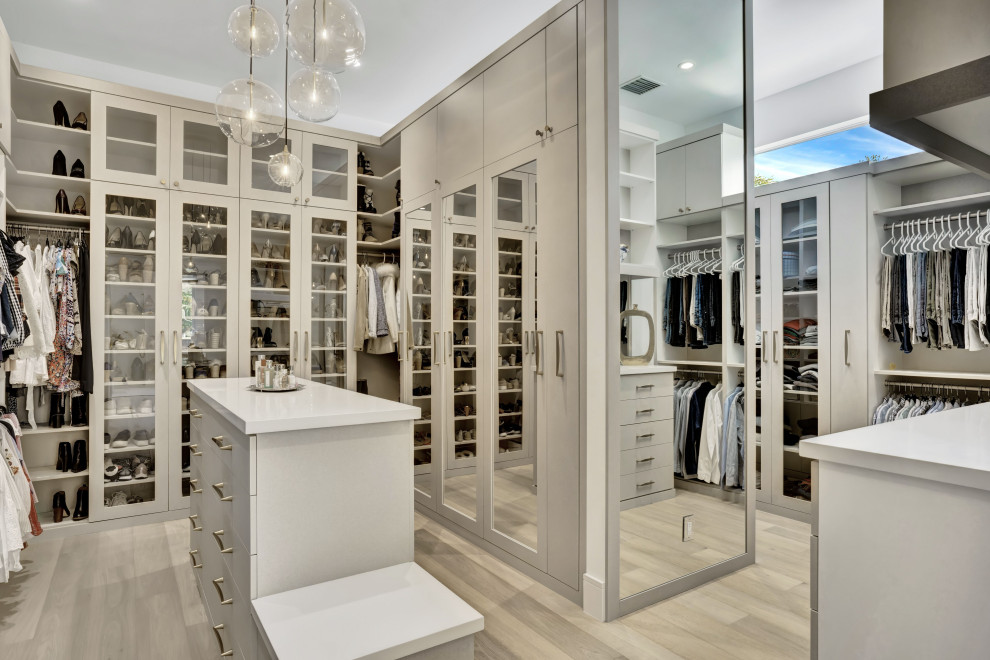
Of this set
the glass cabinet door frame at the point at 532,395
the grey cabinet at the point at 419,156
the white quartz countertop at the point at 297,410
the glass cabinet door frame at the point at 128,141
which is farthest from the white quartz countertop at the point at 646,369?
the glass cabinet door frame at the point at 128,141

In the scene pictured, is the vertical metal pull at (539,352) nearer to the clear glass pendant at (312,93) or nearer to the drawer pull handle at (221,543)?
the clear glass pendant at (312,93)

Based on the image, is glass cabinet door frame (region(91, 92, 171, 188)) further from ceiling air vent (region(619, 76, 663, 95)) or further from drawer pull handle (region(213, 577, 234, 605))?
ceiling air vent (region(619, 76, 663, 95))

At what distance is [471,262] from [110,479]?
2.79 m

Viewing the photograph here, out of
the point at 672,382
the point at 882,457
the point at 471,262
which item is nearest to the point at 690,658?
the point at 672,382

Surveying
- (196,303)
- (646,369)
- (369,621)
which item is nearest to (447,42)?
(196,303)

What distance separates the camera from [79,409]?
11.6ft

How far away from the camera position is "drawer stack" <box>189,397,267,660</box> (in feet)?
5.14

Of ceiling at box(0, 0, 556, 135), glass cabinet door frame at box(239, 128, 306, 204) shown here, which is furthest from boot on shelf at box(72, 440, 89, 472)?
ceiling at box(0, 0, 556, 135)

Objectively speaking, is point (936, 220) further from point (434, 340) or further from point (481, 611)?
point (481, 611)

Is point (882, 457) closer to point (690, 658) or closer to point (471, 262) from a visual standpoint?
point (690, 658)

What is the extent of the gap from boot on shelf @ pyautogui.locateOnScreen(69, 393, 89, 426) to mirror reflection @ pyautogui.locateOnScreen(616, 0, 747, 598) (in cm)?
346

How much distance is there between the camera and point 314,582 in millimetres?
1657

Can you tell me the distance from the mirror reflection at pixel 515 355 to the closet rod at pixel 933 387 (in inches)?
92.6

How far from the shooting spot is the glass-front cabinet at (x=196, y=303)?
3766mm
